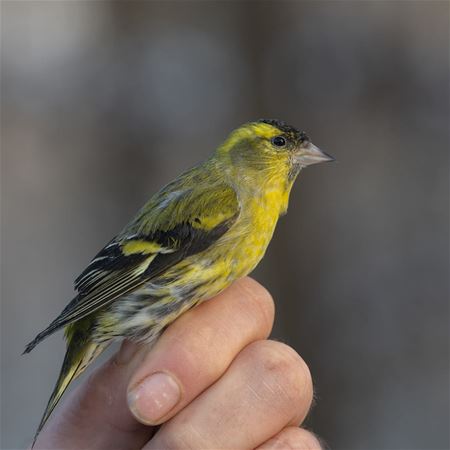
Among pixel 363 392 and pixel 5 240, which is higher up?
pixel 5 240

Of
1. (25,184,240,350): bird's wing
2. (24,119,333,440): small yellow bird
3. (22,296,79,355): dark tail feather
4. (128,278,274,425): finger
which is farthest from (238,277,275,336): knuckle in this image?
(22,296,79,355): dark tail feather

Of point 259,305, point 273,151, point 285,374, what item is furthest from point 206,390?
point 273,151

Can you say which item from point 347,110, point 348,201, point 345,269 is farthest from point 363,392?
point 347,110

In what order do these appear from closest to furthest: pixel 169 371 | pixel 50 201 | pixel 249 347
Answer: pixel 169 371 < pixel 249 347 < pixel 50 201

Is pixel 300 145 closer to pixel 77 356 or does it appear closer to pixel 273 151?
pixel 273 151

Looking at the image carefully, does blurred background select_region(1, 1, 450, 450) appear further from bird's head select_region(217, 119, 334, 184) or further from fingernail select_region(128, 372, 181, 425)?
fingernail select_region(128, 372, 181, 425)

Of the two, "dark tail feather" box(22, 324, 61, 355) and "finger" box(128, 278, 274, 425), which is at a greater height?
"dark tail feather" box(22, 324, 61, 355)

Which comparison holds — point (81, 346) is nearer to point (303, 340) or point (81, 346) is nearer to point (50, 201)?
point (303, 340)

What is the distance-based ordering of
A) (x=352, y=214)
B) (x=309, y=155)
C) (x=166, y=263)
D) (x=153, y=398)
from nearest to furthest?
(x=153, y=398) → (x=166, y=263) → (x=309, y=155) → (x=352, y=214)
